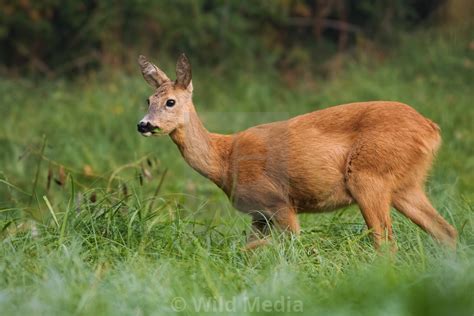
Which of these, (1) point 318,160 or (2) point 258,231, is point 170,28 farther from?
(2) point 258,231

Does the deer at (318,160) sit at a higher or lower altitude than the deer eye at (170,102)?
lower

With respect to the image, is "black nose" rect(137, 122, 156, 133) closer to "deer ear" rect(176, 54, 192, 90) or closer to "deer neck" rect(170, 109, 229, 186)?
"deer neck" rect(170, 109, 229, 186)

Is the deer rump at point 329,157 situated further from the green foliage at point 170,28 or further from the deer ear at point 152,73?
the green foliage at point 170,28

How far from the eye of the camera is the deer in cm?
626

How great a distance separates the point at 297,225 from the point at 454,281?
1915 millimetres

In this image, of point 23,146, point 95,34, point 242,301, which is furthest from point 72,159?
point 242,301

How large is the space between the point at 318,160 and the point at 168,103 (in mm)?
1111

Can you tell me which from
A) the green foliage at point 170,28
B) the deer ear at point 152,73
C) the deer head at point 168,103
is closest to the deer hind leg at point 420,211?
the deer head at point 168,103

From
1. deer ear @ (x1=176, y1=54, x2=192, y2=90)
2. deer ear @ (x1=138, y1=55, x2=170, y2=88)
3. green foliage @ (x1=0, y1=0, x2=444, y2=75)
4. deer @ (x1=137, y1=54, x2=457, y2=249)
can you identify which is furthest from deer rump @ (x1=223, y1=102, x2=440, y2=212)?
green foliage @ (x1=0, y1=0, x2=444, y2=75)

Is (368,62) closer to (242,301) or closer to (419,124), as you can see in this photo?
(419,124)

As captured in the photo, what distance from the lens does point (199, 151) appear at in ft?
21.8

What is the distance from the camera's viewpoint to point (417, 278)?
15.4ft

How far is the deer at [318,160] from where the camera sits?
626 centimetres

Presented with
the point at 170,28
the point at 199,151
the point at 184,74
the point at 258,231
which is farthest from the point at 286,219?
the point at 170,28
